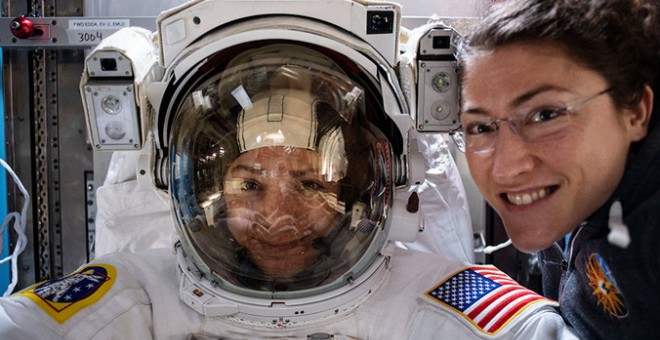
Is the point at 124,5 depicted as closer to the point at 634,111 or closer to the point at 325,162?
the point at 325,162

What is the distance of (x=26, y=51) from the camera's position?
2525 mm

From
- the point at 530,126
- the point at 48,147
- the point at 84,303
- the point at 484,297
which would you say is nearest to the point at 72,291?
the point at 84,303

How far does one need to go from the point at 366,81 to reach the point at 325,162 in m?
0.23

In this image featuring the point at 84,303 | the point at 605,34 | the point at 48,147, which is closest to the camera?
the point at 605,34

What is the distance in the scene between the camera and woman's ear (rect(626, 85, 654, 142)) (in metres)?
1.27

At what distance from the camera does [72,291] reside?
1520mm

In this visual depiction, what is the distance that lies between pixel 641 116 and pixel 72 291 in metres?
1.28

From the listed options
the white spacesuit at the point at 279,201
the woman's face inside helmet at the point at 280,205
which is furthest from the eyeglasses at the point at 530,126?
the woman's face inside helmet at the point at 280,205

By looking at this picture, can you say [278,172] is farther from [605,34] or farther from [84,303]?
[605,34]

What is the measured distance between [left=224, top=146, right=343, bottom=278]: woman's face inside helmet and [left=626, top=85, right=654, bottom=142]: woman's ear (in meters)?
0.64

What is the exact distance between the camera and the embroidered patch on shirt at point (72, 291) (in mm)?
1446

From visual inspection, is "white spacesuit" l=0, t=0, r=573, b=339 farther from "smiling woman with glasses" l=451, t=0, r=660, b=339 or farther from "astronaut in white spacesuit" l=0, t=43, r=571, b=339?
"smiling woman with glasses" l=451, t=0, r=660, b=339

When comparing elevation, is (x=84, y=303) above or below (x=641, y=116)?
below

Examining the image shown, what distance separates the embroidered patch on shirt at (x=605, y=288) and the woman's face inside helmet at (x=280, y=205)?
58 centimetres
